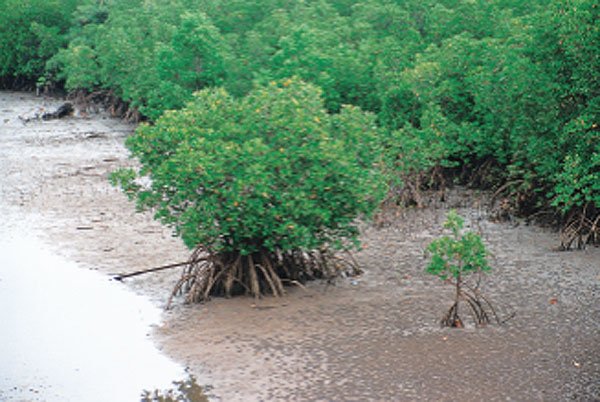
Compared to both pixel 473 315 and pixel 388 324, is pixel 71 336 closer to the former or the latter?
pixel 388 324

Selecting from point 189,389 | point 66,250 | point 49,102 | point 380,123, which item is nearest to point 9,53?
point 49,102

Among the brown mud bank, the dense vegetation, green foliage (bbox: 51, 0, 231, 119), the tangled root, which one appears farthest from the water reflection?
green foliage (bbox: 51, 0, 231, 119)

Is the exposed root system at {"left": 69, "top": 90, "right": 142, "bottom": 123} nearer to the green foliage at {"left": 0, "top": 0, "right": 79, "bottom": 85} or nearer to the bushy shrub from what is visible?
the green foliage at {"left": 0, "top": 0, "right": 79, "bottom": 85}

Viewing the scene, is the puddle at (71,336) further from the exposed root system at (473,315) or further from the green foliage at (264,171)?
the exposed root system at (473,315)

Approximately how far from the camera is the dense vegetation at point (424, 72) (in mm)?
16484

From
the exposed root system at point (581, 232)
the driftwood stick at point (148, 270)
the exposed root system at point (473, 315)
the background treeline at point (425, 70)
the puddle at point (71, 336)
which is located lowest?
the puddle at point (71, 336)

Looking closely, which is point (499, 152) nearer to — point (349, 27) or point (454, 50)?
point (454, 50)

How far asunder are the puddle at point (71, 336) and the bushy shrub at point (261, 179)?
1465 mm

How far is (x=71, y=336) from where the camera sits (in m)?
13.5

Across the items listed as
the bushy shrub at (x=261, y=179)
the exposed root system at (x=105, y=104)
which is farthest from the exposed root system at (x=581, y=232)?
the exposed root system at (x=105, y=104)

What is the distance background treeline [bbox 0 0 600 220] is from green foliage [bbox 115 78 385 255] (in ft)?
9.57

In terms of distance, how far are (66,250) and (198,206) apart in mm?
4518

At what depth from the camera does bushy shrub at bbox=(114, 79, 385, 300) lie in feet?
44.4

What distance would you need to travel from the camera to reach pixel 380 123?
2311cm
